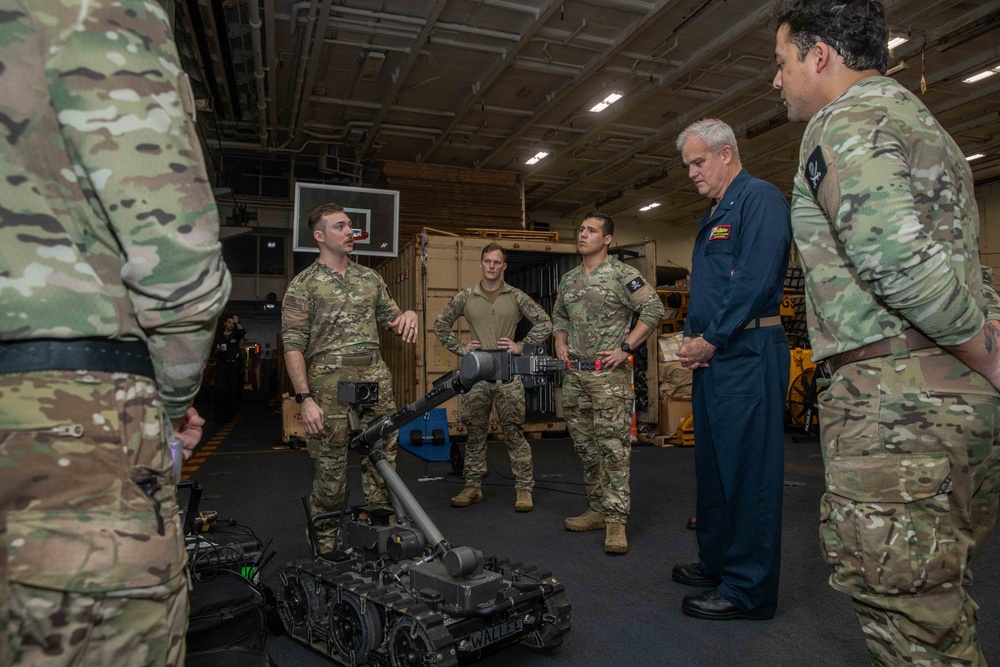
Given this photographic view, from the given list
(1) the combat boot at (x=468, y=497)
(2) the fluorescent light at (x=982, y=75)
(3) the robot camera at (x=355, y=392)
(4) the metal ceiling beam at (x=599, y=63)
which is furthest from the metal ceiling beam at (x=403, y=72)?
(2) the fluorescent light at (x=982, y=75)

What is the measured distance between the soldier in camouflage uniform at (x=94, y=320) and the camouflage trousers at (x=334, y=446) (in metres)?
2.52

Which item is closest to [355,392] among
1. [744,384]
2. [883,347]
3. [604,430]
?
[744,384]

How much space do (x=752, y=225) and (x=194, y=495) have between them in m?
2.60

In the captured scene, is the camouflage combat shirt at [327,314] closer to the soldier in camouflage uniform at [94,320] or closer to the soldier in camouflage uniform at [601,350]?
→ the soldier in camouflage uniform at [601,350]

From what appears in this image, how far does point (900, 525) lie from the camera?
53.1 inches

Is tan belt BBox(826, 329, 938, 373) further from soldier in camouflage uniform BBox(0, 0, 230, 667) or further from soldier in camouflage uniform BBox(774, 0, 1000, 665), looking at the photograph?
soldier in camouflage uniform BBox(0, 0, 230, 667)

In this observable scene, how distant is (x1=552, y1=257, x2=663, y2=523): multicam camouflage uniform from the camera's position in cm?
416

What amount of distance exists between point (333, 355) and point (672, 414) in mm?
6265

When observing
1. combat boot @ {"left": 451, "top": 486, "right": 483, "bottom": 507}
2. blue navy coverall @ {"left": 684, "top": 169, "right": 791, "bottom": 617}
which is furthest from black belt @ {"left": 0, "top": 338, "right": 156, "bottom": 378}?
combat boot @ {"left": 451, "top": 486, "right": 483, "bottom": 507}

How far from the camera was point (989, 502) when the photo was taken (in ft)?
4.73

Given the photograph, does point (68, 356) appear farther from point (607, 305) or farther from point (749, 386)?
point (607, 305)

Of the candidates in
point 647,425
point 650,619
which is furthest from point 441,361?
point 650,619

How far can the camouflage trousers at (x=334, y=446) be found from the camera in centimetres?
359

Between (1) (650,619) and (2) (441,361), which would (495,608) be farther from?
(2) (441,361)
